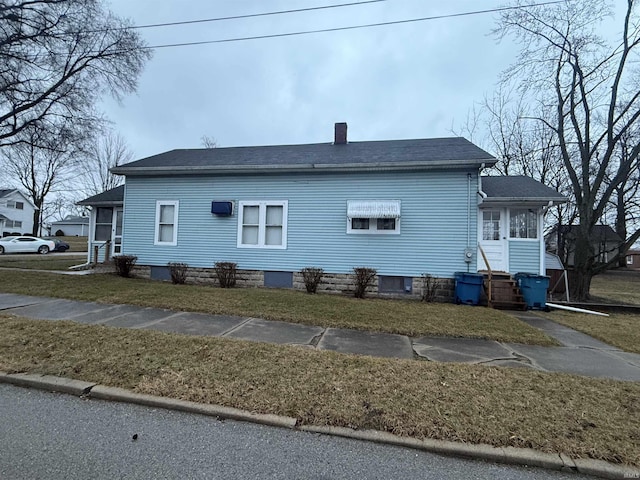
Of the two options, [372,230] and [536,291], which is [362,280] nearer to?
[372,230]

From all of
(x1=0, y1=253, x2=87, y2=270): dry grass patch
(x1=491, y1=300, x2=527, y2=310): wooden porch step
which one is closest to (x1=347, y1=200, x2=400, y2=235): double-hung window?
(x1=491, y1=300, x2=527, y2=310): wooden porch step

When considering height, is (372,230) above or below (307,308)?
above

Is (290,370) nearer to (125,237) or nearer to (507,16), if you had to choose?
(125,237)

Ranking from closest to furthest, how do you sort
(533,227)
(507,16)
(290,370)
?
(290,370)
(533,227)
(507,16)

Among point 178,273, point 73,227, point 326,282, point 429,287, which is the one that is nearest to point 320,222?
point 326,282

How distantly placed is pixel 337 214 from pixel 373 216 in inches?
46.8

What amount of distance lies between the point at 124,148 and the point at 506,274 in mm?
33249

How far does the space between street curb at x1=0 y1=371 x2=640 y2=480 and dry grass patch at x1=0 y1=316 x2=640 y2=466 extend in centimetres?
6

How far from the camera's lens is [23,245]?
23422mm

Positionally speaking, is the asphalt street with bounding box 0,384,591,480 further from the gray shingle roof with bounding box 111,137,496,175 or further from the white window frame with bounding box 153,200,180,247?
the white window frame with bounding box 153,200,180,247

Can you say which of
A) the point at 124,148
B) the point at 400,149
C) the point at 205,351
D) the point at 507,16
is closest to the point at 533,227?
the point at 400,149

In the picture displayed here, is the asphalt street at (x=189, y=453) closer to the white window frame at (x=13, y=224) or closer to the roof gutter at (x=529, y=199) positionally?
the roof gutter at (x=529, y=199)

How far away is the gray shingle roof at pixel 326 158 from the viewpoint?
8.90m

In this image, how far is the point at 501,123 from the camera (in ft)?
61.3
